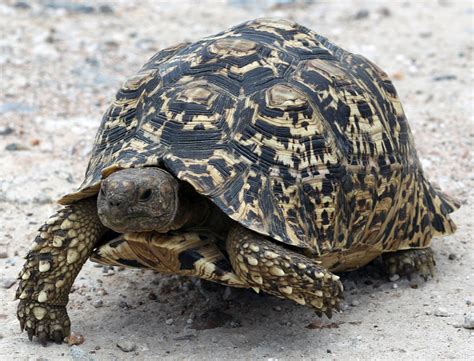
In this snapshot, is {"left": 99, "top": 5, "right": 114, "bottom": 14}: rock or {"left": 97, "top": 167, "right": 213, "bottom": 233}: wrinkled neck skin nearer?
{"left": 97, "top": 167, "right": 213, "bottom": 233}: wrinkled neck skin

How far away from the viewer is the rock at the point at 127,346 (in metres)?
3.44

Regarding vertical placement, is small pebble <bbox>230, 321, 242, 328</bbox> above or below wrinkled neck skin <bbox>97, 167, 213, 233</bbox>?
below

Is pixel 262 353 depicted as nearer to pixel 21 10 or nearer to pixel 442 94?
pixel 442 94

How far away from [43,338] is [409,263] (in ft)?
6.10

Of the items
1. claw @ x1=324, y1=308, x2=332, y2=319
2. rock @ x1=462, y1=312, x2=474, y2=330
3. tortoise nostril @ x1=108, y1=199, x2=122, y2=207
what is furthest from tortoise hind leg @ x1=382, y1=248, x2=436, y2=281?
tortoise nostril @ x1=108, y1=199, x2=122, y2=207

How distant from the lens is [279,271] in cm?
328

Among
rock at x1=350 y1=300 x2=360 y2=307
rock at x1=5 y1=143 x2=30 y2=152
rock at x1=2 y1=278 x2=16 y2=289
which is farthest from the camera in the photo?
rock at x1=5 y1=143 x2=30 y2=152

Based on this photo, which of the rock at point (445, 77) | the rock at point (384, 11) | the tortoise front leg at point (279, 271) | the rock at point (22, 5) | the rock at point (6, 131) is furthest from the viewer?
the rock at point (384, 11)

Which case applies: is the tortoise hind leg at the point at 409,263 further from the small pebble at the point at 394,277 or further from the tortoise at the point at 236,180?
the tortoise at the point at 236,180

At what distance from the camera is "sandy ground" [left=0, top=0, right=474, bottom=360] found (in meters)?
3.52

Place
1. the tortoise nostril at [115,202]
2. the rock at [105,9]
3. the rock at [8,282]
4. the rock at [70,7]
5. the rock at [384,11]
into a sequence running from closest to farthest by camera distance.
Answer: the tortoise nostril at [115,202]
the rock at [8,282]
the rock at [70,7]
the rock at [105,9]
the rock at [384,11]

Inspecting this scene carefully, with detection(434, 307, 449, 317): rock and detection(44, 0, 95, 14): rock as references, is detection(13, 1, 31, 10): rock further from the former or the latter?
detection(434, 307, 449, 317): rock

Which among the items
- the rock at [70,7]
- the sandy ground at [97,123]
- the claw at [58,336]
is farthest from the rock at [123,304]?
the rock at [70,7]

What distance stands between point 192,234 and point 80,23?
20.3ft
